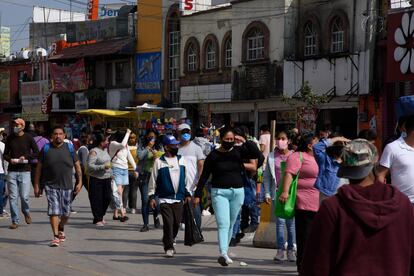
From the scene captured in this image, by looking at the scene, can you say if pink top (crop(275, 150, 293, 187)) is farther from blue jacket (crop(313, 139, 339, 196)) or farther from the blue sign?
the blue sign

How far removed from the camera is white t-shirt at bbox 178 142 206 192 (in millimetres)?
12273

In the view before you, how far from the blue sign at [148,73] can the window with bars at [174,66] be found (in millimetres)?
782

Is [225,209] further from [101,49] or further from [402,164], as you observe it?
[101,49]

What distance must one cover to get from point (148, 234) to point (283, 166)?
4.34 m

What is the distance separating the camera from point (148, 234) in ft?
45.5

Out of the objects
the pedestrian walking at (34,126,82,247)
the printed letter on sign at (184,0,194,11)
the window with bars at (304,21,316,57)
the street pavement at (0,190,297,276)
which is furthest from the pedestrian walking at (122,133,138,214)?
the printed letter on sign at (184,0,194,11)

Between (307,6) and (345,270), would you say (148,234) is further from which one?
(307,6)

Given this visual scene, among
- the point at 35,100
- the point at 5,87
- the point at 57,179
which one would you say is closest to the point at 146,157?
the point at 57,179

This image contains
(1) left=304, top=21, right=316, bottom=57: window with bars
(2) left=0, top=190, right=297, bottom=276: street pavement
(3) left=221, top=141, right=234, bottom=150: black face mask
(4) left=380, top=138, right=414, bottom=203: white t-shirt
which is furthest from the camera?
(1) left=304, top=21, right=316, bottom=57: window with bars

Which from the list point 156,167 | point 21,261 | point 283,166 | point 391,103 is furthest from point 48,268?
point 391,103

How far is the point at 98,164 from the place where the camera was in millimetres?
15008

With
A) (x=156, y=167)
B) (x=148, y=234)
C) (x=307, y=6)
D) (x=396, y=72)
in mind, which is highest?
(x=307, y=6)

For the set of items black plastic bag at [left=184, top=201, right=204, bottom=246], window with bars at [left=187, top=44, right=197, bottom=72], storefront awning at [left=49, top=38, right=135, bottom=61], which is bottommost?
black plastic bag at [left=184, top=201, right=204, bottom=246]

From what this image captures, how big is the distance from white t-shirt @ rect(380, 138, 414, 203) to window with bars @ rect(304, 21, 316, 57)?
2587 cm
